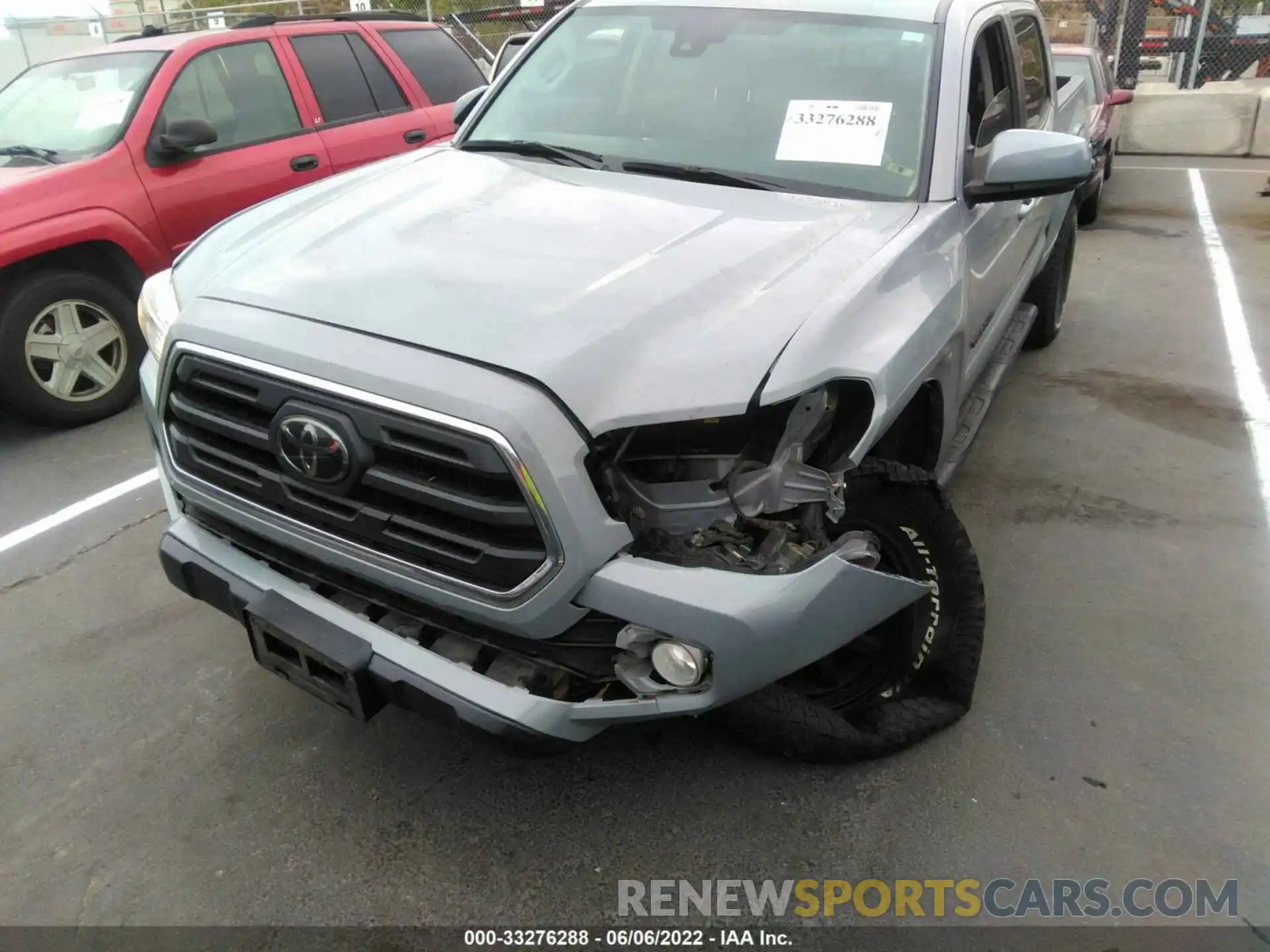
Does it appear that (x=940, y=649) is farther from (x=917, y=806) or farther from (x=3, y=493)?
(x=3, y=493)

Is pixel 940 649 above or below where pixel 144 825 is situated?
above

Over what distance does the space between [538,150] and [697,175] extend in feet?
2.17

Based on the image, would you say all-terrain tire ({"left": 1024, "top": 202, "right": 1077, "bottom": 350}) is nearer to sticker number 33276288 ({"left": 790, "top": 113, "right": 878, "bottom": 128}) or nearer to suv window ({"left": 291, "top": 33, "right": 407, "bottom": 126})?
sticker number 33276288 ({"left": 790, "top": 113, "right": 878, "bottom": 128})

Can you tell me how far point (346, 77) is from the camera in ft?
19.9

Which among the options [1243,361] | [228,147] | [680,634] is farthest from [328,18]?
[1243,361]

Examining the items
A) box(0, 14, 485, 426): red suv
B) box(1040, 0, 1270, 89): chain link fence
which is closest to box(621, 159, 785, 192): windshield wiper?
box(0, 14, 485, 426): red suv

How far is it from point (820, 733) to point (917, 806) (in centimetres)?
34

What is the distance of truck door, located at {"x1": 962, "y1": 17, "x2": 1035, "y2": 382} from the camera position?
10.2ft

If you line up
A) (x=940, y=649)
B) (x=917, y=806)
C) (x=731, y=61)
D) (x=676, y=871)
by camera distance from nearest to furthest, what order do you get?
(x=676, y=871)
(x=917, y=806)
(x=940, y=649)
(x=731, y=61)

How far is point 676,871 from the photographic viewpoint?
236cm

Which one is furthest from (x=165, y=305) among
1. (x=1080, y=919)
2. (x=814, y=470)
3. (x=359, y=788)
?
(x=1080, y=919)

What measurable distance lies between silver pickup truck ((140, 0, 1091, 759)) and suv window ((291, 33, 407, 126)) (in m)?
3.20

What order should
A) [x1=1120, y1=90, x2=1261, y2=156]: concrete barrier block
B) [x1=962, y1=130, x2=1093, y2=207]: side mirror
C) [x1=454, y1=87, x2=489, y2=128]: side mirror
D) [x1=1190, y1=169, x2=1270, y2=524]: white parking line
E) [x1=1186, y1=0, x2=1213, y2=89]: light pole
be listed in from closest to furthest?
1. [x1=962, y1=130, x2=1093, y2=207]: side mirror
2. [x1=454, y1=87, x2=489, y2=128]: side mirror
3. [x1=1190, y1=169, x2=1270, y2=524]: white parking line
4. [x1=1120, y1=90, x2=1261, y2=156]: concrete barrier block
5. [x1=1186, y1=0, x2=1213, y2=89]: light pole

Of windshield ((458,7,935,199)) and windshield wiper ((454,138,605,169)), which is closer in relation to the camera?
windshield ((458,7,935,199))
